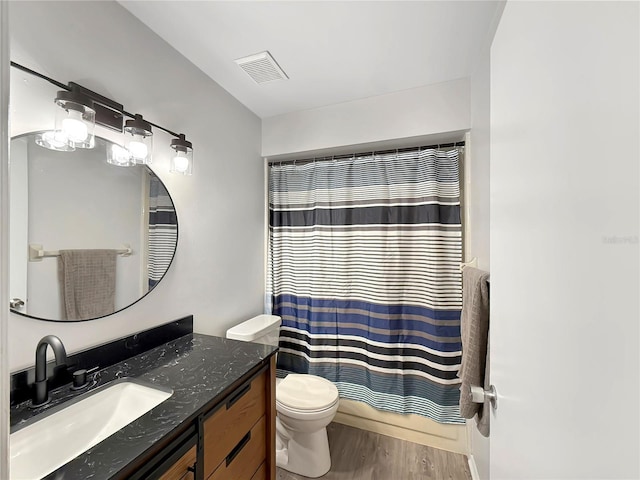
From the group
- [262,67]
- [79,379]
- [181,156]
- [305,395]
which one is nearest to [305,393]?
[305,395]

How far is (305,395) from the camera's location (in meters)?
1.80

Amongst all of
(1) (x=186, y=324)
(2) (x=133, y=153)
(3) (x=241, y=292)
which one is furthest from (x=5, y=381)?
(3) (x=241, y=292)

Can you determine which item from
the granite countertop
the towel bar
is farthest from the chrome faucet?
the towel bar

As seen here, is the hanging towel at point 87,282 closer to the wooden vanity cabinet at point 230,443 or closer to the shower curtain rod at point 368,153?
the wooden vanity cabinet at point 230,443

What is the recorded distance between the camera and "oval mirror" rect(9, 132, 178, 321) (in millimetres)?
993

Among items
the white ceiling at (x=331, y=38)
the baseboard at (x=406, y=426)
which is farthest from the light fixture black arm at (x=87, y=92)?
the baseboard at (x=406, y=426)

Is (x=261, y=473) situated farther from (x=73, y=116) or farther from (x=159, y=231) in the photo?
(x=73, y=116)

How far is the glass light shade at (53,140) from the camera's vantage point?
3.39 ft

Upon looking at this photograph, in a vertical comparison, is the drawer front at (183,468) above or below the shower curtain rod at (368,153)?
below

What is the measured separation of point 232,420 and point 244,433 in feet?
0.42

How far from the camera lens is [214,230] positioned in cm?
187

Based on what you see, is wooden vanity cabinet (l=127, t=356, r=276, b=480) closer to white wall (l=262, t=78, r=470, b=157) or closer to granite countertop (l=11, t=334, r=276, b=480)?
granite countertop (l=11, t=334, r=276, b=480)

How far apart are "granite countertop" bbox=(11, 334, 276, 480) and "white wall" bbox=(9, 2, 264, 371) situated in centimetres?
16

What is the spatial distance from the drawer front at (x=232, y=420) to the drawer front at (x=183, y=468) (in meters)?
0.07
